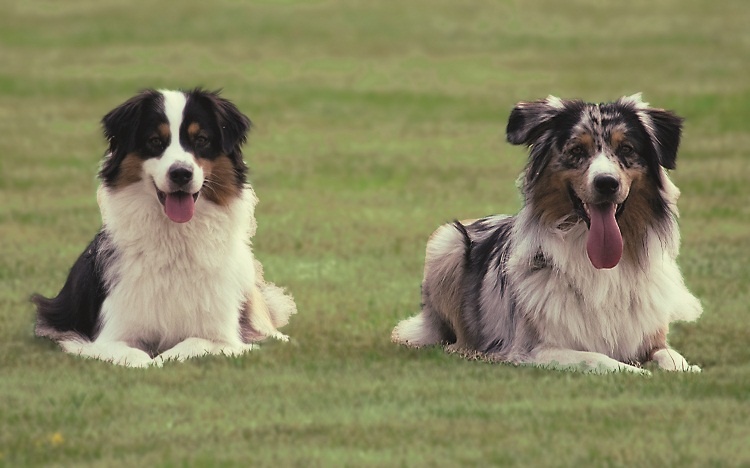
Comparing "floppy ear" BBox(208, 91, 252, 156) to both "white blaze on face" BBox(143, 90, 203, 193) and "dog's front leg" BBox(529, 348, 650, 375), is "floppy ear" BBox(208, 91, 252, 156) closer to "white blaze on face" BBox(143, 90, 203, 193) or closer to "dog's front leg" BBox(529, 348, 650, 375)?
"white blaze on face" BBox(143, 90, 203, 193)

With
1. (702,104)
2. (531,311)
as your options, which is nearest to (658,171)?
→ (531,311)

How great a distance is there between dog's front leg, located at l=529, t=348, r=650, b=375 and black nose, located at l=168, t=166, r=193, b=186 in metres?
2.45

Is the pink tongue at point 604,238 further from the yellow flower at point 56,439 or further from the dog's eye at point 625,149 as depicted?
the yellow flower at point 56,439

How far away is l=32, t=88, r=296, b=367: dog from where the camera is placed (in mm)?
9828

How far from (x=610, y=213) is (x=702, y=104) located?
64.2ft

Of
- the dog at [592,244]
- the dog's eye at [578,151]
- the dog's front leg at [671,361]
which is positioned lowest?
the dog's front leg at [671,361]

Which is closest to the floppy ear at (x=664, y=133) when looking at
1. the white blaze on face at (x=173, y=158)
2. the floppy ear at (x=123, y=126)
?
the white blaze on face at (x=173, y=158)

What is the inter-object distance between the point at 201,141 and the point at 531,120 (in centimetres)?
210

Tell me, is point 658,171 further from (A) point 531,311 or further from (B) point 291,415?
(B) point 291,415

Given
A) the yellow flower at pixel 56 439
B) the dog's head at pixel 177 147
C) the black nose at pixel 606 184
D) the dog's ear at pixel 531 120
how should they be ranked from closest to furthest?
1. the yellow flower at pixel 56 439
2. the black nose at pixel 606 184
3. the dog's ear at pixel 531 120
4. the dog's head at pixel 177 147

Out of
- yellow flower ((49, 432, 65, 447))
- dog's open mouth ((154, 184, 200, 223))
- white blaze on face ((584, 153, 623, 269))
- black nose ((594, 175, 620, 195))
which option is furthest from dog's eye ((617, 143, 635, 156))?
yellow flower ((49, 432, 65, 447))

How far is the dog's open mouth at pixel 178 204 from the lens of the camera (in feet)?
33.0

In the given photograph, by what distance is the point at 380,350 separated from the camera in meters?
10.6

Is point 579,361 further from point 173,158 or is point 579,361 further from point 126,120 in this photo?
point 126,120
